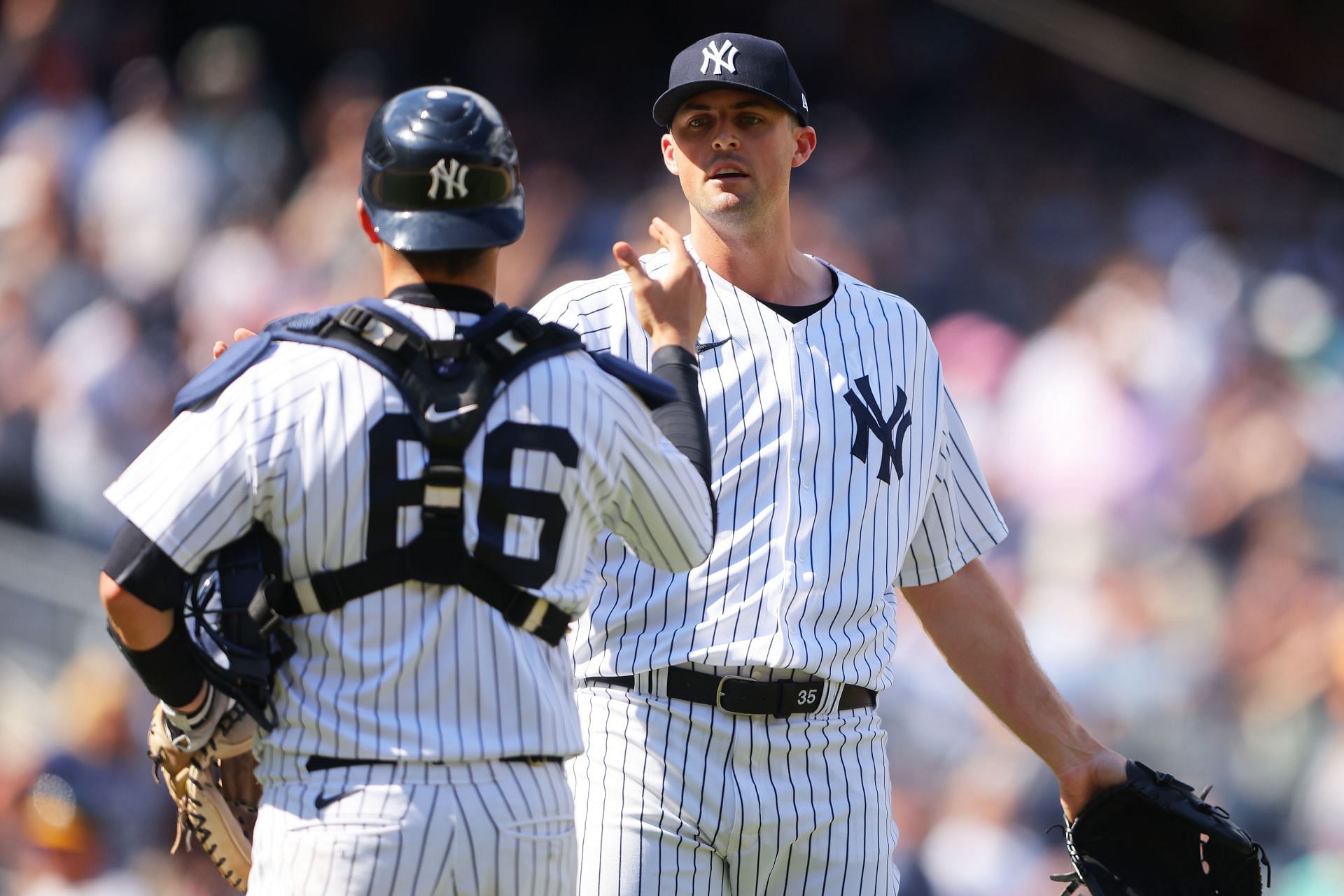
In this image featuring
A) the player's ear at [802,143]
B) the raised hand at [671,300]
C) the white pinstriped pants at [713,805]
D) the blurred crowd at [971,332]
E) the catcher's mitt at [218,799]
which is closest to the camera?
the catcher's mitt at [218,799]

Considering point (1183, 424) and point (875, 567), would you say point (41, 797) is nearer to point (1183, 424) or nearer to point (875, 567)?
point (875, 567)

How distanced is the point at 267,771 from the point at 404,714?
0.77 ft

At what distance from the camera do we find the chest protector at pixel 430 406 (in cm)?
206

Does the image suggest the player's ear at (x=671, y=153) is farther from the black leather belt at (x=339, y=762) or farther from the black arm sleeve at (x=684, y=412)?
the black leather belt at (x=339, y=762)

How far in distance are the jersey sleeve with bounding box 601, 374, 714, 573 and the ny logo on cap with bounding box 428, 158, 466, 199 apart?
0.34 meters

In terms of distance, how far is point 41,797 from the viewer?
6391 millimetres

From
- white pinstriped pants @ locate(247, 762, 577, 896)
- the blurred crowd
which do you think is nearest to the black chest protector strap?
white pinstriped pants @ locate(247, 762, 577, 896)

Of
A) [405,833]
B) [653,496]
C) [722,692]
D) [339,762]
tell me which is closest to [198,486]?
[339,762]

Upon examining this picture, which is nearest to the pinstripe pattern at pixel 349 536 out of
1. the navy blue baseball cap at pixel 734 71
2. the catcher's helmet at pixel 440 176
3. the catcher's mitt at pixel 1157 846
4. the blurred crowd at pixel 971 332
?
the catcher's helmet at pixel 440 176

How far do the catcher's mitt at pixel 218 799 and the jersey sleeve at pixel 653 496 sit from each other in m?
0.70

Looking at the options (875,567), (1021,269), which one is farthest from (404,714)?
(1021,269)

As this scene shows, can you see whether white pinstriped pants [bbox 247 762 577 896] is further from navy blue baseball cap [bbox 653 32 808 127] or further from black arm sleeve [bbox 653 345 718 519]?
navy blue baseball cap [bbox 653 32 808 127]

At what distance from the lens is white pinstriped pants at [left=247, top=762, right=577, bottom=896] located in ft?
6.64

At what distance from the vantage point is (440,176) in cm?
220
